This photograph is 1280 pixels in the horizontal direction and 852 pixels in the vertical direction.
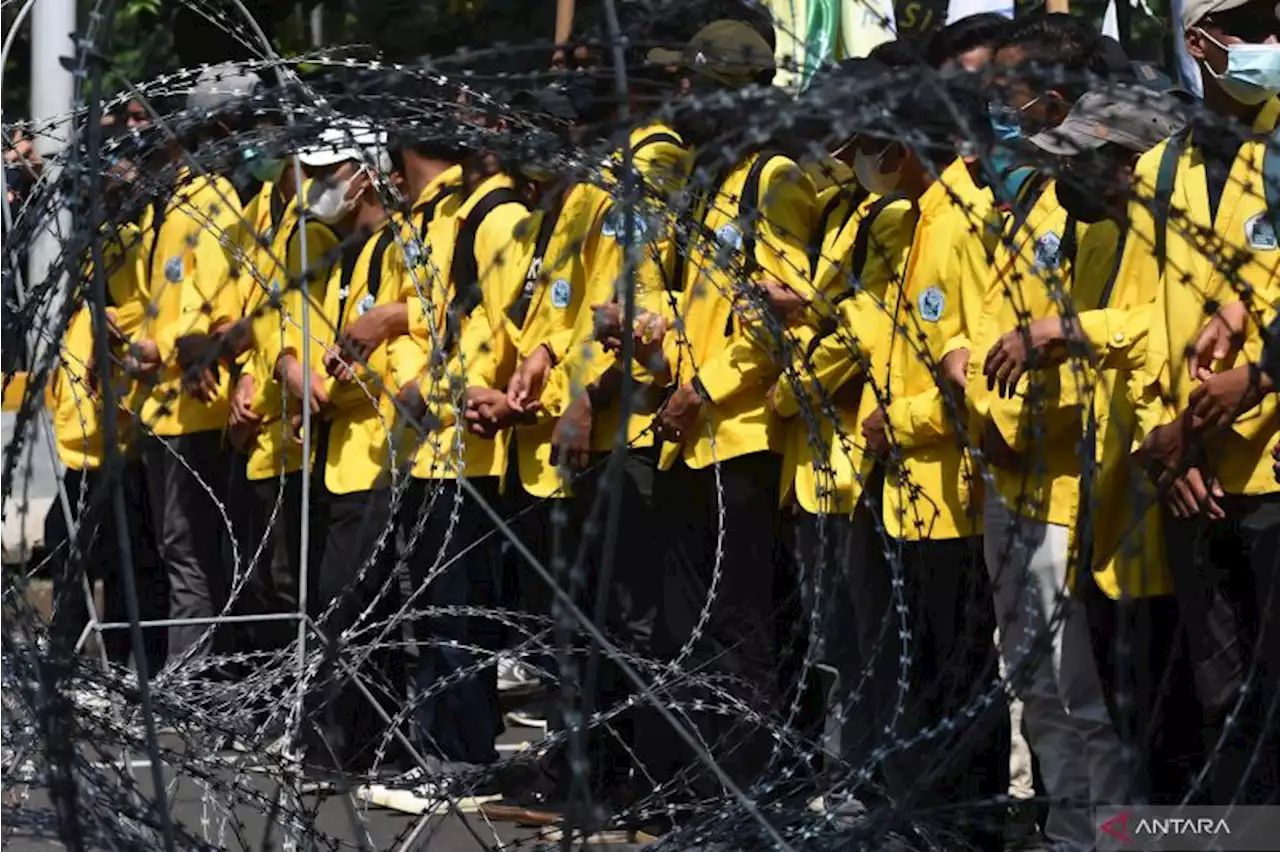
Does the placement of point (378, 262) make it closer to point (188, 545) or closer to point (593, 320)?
point (593, 320)

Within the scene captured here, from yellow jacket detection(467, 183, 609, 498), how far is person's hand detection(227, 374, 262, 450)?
117cm

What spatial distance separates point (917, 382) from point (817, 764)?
1.13 m

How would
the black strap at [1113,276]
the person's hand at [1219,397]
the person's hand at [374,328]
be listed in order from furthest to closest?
the person's hand at [374,328]
the black strap at [1113,276]
the person's hand at [1219,397]

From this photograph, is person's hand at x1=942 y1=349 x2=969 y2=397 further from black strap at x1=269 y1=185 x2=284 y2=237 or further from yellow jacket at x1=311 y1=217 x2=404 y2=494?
black strap at x1=269 y1=185 x2=284 y2=237

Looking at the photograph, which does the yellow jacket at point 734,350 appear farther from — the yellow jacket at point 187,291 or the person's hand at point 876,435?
the yellow jacket at point 187,291

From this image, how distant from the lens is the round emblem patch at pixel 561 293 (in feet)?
21.5

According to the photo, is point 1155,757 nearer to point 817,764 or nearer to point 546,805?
point 817,764

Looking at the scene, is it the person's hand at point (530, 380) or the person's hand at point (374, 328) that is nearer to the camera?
the person's hand at point (530, 380)

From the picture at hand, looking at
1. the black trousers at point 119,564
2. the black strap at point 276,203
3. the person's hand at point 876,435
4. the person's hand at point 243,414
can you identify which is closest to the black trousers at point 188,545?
the black trousers at point 119,564

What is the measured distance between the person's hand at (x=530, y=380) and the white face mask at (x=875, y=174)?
3.32 feet

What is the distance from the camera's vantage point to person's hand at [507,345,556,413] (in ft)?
21.6

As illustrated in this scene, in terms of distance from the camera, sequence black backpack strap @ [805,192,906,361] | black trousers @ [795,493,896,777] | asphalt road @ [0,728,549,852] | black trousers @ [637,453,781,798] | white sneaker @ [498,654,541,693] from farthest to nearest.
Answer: white sneaker @ [498,654,541,693] < black trousers @ [637,453,781,798] < black backpack strap @ [805,192,906,361] < black trousers @ [795,493,896,777] < asphalt road @ [0,728,549,852]

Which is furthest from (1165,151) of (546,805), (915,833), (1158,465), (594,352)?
(546,805)

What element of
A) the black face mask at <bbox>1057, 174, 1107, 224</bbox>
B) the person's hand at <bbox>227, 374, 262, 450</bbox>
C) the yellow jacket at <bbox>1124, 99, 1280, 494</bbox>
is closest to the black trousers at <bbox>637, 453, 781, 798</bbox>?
the black face mask at <bbox>1057, 174, 1107, 224</bbox>
